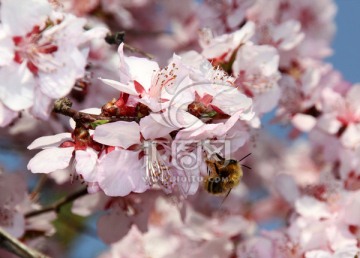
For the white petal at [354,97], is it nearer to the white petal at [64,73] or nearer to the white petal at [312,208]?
the white petal at [312,208]

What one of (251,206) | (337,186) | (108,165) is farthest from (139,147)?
(251,206)

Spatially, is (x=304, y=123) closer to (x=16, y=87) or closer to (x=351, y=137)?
(x=351, y=137)

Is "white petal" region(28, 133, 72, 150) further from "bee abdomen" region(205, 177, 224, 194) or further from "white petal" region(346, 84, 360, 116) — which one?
"white petal" region(346, 84, 360, 116)

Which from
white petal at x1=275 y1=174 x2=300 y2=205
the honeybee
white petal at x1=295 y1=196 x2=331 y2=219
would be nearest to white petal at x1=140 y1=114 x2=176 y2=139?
the honeybee

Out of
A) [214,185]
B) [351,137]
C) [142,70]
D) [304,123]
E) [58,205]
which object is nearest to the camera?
[142,70]

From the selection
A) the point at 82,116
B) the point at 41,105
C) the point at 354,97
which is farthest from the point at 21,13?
the point at 354,97
